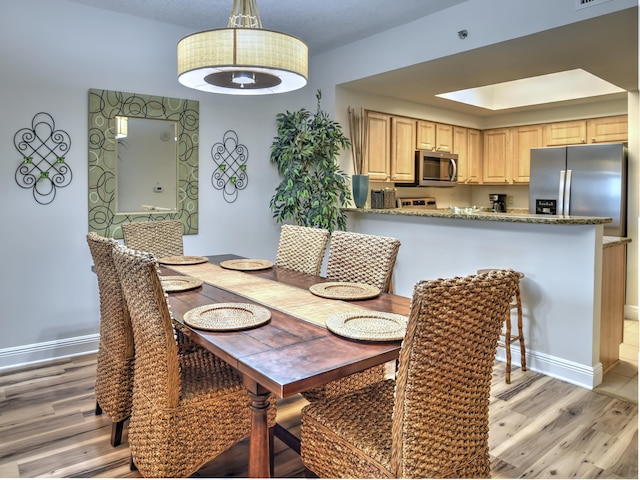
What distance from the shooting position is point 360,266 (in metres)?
2.55

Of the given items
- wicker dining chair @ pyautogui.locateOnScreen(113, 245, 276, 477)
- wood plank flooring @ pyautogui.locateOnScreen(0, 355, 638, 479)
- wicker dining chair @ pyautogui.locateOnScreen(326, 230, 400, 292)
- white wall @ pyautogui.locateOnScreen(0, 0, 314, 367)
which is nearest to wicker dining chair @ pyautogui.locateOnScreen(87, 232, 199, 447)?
wood plank flooring @ pyautogui.locateOnScreen(0, 355, 638, 479)

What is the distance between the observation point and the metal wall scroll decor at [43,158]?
122 inches

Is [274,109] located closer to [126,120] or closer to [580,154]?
[126,120]

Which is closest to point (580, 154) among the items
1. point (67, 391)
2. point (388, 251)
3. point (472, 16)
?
point (472, 16)

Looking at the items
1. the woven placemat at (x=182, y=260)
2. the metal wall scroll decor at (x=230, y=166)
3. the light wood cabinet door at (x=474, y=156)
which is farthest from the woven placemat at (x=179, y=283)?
the light wood cabinet door at (x=474, y=156)

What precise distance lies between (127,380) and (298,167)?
245 cm

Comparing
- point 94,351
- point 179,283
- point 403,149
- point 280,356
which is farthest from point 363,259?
point 403,149

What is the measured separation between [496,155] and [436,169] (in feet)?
4.21

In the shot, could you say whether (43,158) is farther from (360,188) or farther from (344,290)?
(360,188)

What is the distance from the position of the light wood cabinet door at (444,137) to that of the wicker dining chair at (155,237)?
3463 mm

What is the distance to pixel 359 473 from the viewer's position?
1.41 metres

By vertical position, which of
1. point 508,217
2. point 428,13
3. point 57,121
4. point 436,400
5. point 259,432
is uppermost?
point 428,13

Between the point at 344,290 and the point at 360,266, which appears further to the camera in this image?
the point at 360,266

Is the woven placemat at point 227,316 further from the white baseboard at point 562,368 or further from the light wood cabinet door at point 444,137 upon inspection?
the light wood cabinet door at point 444,137
